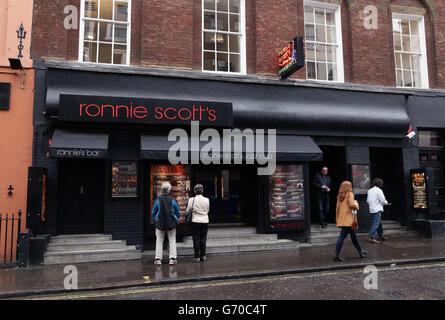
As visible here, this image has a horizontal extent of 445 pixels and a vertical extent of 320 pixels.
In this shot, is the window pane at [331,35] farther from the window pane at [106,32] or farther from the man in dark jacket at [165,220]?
the man in dark jacket at [165,220]

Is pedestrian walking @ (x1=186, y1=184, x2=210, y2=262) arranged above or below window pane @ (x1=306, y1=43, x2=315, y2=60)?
below

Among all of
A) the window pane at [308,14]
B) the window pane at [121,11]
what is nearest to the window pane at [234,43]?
the window pane at [308,14]

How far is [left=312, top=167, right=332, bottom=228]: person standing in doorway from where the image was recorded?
1099 centimetres

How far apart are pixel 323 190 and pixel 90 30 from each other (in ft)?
28.4

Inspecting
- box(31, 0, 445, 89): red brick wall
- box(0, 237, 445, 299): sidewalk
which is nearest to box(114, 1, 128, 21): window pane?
box(31, 0, 445, 89): red brick wall

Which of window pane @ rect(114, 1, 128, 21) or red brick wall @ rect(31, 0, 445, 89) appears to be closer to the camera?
red brick wall @ rect(31, 0, 445, 89)

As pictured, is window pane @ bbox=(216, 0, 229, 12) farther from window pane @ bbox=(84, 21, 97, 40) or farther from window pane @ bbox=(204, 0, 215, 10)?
window pane @ bbox=(84, 21, 97, 40)

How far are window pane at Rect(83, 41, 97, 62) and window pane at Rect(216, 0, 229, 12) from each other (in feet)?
13.5

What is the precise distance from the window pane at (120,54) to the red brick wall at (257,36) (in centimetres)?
27

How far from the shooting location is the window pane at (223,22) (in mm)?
11188

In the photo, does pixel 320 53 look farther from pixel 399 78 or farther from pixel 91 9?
pixel 91 9

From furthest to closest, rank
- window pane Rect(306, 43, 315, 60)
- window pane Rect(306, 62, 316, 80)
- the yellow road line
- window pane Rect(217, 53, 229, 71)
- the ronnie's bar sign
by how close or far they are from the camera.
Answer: window pane Rect(306, 43, 315, 60)
window pane Rect(306, 62, 316, 80)
window pane Rect(217, 53, 229, 71)
the ronnie's bar sign
the yellow road line
